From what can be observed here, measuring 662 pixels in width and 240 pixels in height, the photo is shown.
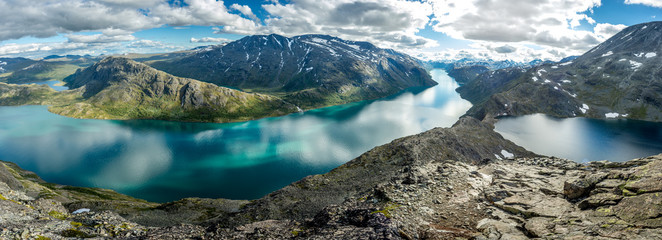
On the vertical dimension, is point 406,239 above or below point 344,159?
above

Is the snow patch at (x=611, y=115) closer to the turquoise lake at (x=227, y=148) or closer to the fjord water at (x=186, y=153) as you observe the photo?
the turquoise lake at (x=227, y=148)

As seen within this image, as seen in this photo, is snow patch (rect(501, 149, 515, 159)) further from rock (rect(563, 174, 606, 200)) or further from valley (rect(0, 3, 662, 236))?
rock (rect(563, 174, 606, 200))

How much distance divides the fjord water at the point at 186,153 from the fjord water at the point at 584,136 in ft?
177

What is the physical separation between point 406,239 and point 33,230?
3376 centimetres

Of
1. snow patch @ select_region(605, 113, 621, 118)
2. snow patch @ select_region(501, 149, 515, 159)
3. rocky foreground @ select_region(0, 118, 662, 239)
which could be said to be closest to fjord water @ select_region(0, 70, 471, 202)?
rocky foreground @ select_region(0, 118, 662, 239)

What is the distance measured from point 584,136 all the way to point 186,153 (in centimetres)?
22882

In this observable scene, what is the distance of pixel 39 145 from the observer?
132375 mm

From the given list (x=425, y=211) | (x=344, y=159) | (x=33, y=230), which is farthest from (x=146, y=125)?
(x=425, y=211)

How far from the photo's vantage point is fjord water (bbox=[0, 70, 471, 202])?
A: 297 ft

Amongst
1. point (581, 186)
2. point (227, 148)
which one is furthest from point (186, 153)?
point (581, 186)

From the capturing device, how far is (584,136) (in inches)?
5743

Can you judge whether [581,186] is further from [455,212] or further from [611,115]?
[611,115]

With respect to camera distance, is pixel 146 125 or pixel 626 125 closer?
pixel 626 125

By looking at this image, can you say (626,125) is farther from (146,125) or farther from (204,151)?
(146,125)
